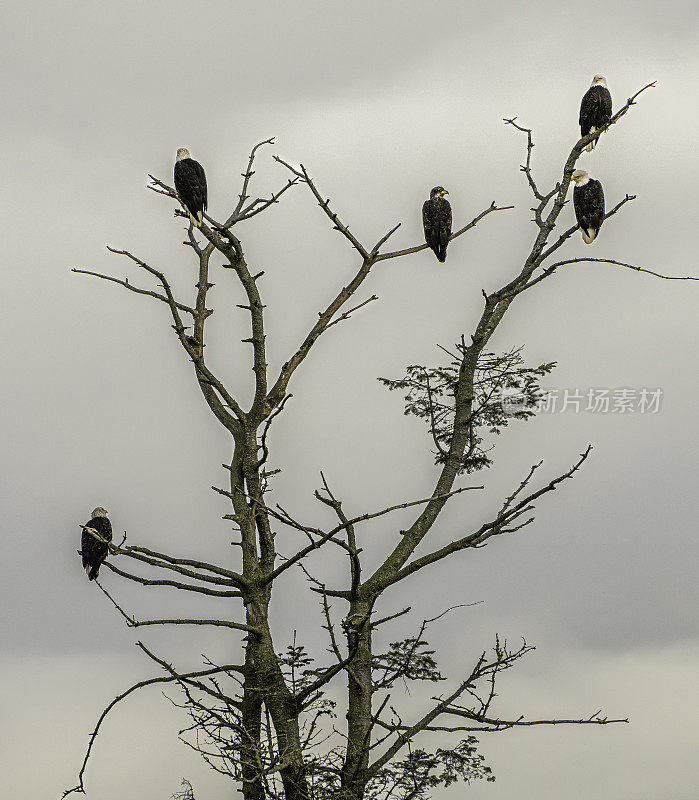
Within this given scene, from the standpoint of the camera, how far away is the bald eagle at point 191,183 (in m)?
9.21

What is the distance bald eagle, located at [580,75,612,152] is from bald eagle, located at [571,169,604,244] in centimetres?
58

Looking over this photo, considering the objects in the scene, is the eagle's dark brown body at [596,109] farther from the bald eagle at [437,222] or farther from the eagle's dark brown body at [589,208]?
the bald eagle at [437,222]

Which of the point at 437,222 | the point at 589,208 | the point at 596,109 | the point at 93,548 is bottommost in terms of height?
the point at 93,548

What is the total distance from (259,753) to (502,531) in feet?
7.62

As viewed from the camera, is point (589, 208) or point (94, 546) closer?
point (94, 546)

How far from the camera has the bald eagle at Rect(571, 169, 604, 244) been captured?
10148 mm

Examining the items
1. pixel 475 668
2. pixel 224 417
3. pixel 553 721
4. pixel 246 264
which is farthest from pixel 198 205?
pixel 553 721

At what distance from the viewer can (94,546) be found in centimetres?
898

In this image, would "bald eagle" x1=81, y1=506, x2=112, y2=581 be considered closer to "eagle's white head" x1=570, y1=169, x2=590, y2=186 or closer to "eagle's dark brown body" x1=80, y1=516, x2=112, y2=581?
"eagle's dark brown body" x1=80, y1=516, x2=112, y2=581

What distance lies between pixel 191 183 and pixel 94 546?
3.09 metres

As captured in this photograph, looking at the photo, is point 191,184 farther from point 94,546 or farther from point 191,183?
point 94,546

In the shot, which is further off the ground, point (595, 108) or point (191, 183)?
point (595, 108)

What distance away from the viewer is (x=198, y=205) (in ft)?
30.3

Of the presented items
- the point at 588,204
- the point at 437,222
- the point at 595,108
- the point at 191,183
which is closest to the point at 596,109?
the point at 595,108
